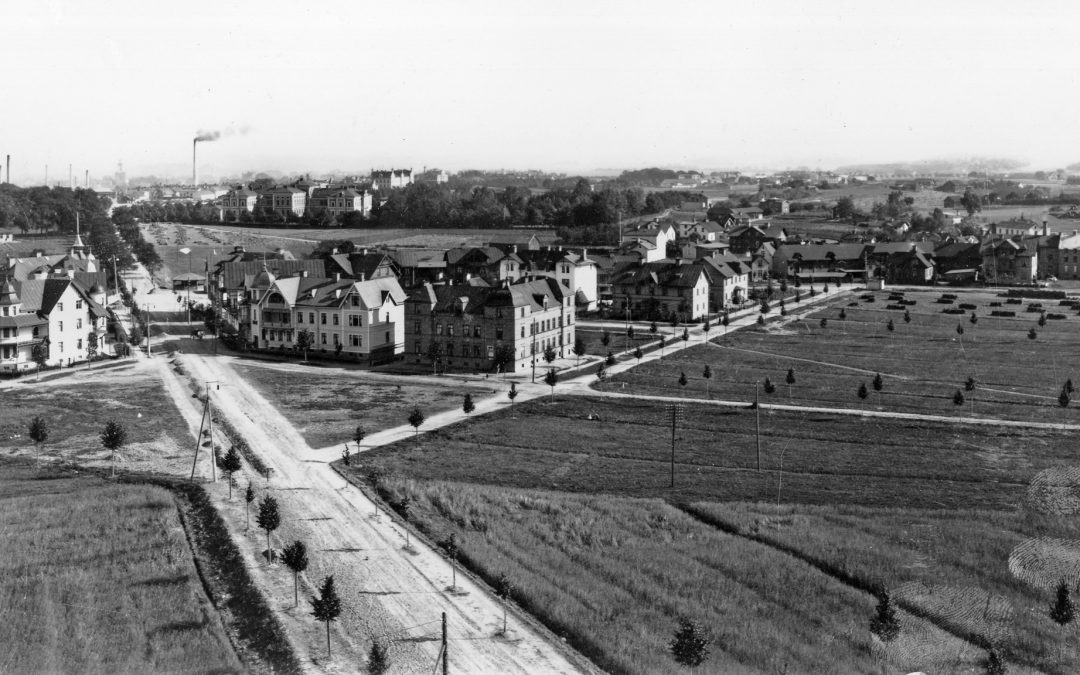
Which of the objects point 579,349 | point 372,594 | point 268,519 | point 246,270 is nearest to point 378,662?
point 372,594

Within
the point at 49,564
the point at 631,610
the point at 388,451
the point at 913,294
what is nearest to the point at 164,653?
the point at 49,564

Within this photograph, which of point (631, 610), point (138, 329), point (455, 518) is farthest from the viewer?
point (138, 329)

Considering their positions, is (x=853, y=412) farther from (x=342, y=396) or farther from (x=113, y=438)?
(x=113, y=438)

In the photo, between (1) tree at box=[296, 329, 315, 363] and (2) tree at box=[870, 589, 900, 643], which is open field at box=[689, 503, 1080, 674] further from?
(1) tree at box=[296, 329, 315, 363]

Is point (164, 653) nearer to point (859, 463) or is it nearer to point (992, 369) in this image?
point (859, 463)

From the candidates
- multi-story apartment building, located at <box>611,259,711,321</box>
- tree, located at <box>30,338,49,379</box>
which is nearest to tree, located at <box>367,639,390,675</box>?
tree, located at <box>30,338,49,379</box>
